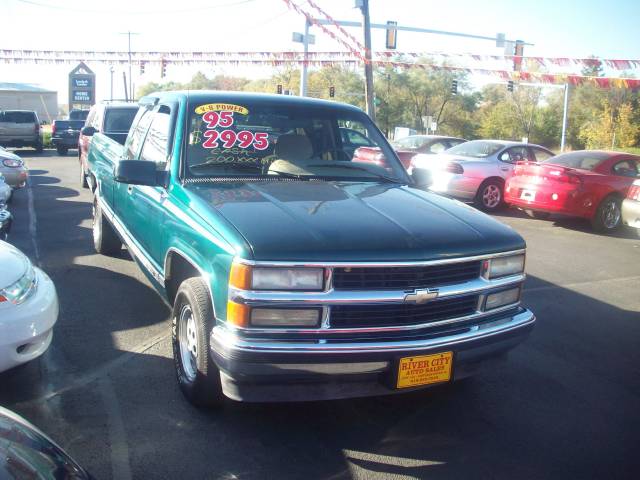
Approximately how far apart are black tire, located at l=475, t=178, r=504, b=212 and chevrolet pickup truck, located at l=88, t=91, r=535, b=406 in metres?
8.91

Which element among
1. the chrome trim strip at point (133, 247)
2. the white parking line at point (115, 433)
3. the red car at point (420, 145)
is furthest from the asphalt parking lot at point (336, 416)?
the red car at point (420, 145)

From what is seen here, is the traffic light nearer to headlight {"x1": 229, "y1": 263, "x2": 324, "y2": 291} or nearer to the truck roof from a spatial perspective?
the truck roof

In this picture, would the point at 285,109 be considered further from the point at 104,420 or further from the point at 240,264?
the point at 104,420

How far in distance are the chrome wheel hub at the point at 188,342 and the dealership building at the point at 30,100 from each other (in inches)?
2577

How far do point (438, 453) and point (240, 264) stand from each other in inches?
60.6

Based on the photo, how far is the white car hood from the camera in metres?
3.91

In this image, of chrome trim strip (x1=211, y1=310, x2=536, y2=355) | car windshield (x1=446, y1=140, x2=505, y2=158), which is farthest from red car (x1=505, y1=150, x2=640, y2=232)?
chrome trim strip (x1=211, y1=310, x2=536, y2=355)

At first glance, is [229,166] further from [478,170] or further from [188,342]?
[478,170]

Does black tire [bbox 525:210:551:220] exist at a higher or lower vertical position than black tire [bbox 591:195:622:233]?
lower

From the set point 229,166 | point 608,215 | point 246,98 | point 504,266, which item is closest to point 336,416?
point 504,266

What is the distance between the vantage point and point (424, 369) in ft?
11.1

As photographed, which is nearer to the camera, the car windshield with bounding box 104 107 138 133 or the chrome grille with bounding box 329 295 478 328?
the chrome grille with bounding box 329 295 478 328

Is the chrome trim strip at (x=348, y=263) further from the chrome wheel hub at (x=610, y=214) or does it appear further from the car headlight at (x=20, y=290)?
the chrome wheel hub at (x=610, y=214)

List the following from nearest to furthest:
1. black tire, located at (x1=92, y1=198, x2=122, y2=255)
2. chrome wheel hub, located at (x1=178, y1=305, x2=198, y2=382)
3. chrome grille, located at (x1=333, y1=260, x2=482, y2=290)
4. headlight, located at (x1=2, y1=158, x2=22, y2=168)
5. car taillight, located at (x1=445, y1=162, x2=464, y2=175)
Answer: chrome grille, located at (x1=333, y1=260, x2=482, y2=290) → chrome wheel hub, located at (x1=178, y1=305, x2=198, y2=382) → black tire, located at (x1=92, y1=198, x2=122, y2=255) → headlight, located at (x1=2, y1=158, x2=22, y2=168) → car taillight, located at (x1=445, y1=162, x2=464, y2=175)
